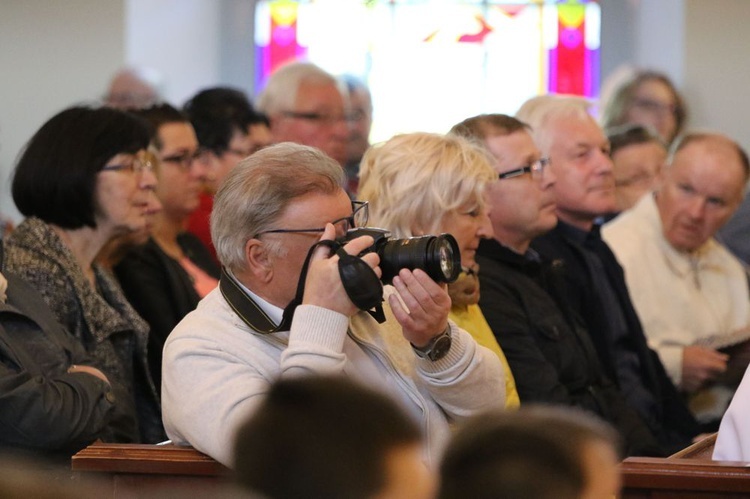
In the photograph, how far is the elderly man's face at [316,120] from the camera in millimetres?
5230

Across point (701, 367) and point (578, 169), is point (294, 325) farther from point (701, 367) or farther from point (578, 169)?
point (701, 367)

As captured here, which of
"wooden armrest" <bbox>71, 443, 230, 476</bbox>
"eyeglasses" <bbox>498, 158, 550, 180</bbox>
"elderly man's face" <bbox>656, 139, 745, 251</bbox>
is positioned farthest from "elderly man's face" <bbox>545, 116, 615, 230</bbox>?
"wooden armrest" <bbox>71, 443, 230, 476</bbox>

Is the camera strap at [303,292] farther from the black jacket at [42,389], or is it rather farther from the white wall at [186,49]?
the white wall at [186,49]

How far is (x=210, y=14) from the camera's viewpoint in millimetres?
8641

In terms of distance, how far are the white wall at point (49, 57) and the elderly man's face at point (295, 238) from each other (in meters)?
4.79

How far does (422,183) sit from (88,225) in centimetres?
98

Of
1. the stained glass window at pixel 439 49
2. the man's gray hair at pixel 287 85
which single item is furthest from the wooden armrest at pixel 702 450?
the stained glass window at pixel 439 49

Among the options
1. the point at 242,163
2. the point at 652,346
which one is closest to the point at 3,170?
the point at 652,346

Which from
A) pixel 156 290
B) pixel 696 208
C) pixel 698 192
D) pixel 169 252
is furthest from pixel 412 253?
pixel 698 192

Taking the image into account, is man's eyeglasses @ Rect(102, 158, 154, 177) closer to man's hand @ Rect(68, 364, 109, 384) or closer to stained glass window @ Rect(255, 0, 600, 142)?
man's hand @ Rect(68, 364, 109, 384)

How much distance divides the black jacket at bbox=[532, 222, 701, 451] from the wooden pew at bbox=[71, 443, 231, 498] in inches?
74.4

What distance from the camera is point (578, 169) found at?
4188 mm

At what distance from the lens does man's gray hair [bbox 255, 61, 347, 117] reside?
532 cm

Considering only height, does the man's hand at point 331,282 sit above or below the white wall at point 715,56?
→ below
